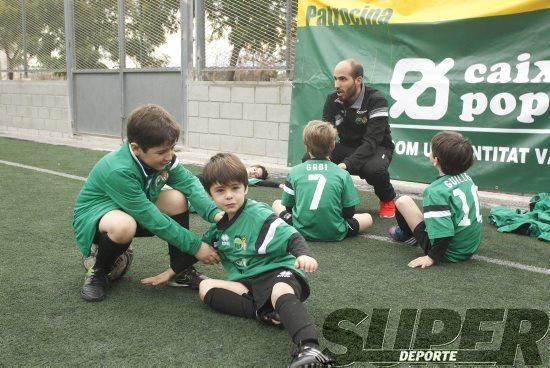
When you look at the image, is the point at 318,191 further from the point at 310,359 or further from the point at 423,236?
the point at 310,359

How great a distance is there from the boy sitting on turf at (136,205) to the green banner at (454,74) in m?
3.36

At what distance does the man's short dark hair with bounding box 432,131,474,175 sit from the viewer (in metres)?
3.16

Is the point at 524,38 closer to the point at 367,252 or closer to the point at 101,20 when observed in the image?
the point at 367,252

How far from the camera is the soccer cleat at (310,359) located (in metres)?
1.91

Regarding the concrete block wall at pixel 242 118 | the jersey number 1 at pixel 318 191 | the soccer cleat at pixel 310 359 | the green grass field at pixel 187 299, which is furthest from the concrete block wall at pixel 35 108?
the soccer cleat at pixel 310 359

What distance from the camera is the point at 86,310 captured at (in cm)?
259

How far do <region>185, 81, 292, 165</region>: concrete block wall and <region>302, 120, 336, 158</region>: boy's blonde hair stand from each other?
322 cm

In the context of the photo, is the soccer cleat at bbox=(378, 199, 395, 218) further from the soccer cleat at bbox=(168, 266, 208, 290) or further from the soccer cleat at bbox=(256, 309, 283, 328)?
the soccer cleat at bbox=(256, 309, 283, 328)

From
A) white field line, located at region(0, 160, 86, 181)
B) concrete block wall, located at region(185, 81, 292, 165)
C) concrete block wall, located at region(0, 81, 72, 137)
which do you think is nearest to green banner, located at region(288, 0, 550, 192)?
concrete block wall, located at region(185, 81, 292, 165)

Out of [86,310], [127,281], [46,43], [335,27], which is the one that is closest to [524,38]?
[335,27]

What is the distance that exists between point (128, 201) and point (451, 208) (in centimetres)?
181

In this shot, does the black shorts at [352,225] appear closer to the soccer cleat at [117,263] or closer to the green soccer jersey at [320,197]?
the green soccer jersey at [320,197]

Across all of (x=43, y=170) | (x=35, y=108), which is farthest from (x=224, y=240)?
(x=35, y=108)

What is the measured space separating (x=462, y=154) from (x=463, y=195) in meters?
0.24
